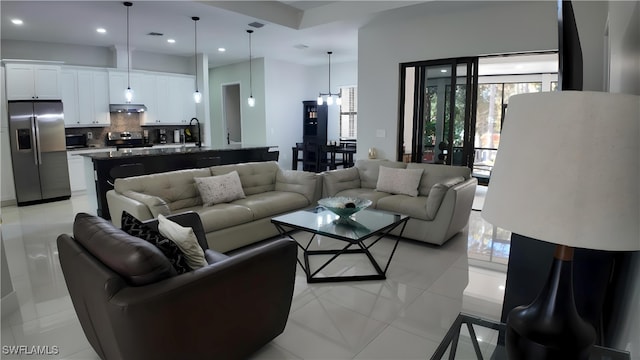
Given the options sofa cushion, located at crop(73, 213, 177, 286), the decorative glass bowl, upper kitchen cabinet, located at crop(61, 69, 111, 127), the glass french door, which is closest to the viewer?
sofa cushion, located at crop(73, 213, 177, 286)

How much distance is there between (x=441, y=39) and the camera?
17.8 ft

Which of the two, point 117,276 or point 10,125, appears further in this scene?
point 10,125

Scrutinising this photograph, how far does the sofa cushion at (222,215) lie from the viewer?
3500 mm

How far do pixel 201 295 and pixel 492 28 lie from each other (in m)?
5.06

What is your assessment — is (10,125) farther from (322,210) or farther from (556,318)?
(556,318)

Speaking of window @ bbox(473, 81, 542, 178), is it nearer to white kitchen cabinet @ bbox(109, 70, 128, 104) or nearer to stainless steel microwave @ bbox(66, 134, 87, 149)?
white kitchen cabinet @ bbox(109, 70, 128, 104)

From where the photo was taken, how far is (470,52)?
519cm

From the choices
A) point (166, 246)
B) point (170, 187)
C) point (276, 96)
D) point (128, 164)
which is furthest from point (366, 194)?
point (276, 96)

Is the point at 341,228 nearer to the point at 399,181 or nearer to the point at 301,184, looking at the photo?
the point at 301,184

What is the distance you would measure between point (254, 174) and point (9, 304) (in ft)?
8.67

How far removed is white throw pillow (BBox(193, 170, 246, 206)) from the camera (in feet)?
13.0

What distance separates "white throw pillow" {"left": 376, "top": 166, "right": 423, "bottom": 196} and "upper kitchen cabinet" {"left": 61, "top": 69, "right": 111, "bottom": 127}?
620cm

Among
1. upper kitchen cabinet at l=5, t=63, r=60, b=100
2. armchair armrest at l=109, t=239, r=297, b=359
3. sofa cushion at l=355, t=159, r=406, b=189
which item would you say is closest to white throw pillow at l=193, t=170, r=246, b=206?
sofa cushion at l=355, t=159, r=406, b=189

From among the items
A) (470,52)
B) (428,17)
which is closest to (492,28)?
(470,52)
